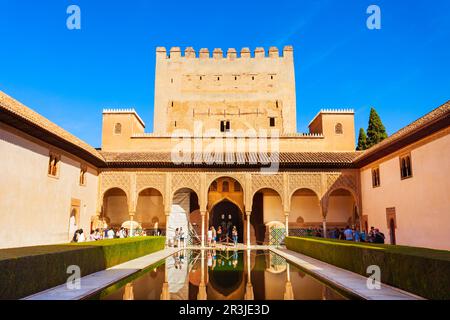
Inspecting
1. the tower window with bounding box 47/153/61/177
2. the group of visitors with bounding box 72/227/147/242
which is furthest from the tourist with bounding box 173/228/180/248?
the tower window with bounding box 47/153/61/177

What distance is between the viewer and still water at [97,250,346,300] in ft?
21.9

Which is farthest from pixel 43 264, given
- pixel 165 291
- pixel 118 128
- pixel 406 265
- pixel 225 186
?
pixel 118 128

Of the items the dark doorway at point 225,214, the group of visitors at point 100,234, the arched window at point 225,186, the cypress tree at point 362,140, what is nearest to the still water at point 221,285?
the group of visitors at point 100,234

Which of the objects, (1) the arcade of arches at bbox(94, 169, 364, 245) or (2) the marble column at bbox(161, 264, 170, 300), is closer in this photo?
(2) the marble column at bbox(161, 264, 170, 300)

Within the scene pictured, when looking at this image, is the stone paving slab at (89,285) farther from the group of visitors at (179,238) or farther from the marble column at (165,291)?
the group of visitors at (179,238)

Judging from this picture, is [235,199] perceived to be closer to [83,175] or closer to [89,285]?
[83,175]

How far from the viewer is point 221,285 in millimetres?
7961

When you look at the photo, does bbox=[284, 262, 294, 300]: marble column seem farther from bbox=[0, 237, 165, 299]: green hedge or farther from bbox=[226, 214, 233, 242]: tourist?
bbox=[226, 214, 233, 242]: tourist

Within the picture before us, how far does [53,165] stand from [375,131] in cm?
2592

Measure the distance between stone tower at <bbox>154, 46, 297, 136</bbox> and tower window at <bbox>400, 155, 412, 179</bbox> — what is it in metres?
13.3

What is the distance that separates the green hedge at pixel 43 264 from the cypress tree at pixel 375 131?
25.7m

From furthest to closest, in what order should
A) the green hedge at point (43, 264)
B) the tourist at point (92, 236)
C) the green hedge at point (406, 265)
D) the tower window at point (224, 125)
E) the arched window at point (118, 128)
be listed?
the tower window at point (224, 125), the arched window at point (118, 128), the tourist at point (92, 236), the green hedge at point (43, 264), the green hedge at point (406, 265)

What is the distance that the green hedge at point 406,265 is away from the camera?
5801mm

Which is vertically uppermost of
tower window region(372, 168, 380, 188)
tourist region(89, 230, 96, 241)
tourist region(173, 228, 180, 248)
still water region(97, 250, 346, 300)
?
tower window region(372, 168, 380, 188)
